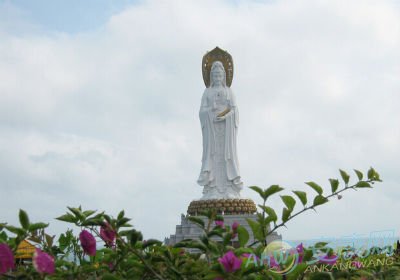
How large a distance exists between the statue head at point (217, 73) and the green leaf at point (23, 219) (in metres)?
12.2

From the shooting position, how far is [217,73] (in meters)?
13.2

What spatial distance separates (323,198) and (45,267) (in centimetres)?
82

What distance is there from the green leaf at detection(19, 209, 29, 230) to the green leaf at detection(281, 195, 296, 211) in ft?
2.33

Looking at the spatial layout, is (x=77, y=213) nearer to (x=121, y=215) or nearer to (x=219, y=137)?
(x=121, y=215)

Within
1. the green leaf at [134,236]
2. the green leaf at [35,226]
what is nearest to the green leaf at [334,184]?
the green leaf at [134,236]

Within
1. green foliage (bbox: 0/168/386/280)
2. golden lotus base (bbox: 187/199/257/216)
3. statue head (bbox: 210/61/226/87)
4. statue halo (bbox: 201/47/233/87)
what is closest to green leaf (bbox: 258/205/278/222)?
green foliage (bbox: 0/168/386/280)

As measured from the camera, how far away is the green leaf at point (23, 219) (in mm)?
1210

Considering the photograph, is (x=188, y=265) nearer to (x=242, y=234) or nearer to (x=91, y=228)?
(x=242, y=234)

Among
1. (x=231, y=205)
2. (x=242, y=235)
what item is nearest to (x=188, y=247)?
(x=242, y=235)

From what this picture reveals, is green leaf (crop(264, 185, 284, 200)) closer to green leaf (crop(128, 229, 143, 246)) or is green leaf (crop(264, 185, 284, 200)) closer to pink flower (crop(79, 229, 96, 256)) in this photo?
green leaf (crop(128, 229, 143, 246))

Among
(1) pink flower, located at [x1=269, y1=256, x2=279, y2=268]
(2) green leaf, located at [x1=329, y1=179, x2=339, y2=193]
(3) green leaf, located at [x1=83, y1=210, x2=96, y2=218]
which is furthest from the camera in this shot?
(1) pink flower, located at [x1=269, y1=256, x2=279, y2=268]

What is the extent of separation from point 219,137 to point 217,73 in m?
1.72

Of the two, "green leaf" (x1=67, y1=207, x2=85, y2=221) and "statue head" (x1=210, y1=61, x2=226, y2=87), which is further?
"statue head" (x1=210, y1=61, x2=226, y2=87)

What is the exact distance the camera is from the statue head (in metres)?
13.2
